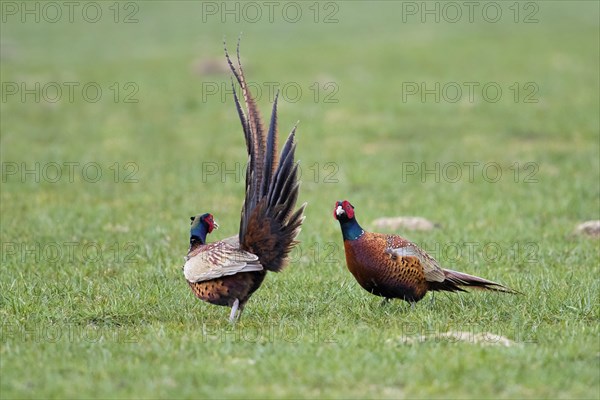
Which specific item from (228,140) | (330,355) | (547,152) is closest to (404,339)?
(330,355)

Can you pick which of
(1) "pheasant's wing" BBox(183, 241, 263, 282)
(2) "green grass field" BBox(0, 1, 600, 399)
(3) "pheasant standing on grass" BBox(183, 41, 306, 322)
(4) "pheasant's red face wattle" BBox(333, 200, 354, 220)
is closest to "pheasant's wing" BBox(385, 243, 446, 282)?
(2) "green grass field" BBox(0, 1, 600, 399)

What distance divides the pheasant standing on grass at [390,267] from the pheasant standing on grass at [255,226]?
572mm

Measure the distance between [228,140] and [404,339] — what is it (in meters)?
11.4

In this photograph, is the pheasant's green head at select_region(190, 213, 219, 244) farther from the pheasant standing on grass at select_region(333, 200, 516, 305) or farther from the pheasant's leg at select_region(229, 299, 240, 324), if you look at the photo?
the pheasant standing on grass at select_region(333, 200, 516, 305)

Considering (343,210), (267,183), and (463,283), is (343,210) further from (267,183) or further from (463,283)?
(463,283)

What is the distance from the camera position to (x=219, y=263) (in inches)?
280

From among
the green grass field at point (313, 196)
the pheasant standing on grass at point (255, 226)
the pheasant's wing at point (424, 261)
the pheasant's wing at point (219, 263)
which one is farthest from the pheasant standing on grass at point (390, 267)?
the pheasant's wing at point (219, 263)

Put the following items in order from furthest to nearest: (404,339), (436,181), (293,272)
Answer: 1. (436,181)
2. (293,272)
3. (404,339)

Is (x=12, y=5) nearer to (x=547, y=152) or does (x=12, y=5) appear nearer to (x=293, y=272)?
(x=547, y=152)

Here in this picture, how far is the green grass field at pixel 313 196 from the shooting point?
5.98 meters

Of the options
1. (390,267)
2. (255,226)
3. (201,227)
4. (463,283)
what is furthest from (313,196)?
(255,226)

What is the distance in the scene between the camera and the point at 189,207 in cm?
1280

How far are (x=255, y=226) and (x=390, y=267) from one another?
111 cm

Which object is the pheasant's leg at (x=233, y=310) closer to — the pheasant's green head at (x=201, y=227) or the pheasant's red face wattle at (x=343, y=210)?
the pheasant's green head at (x=201, y=227)
